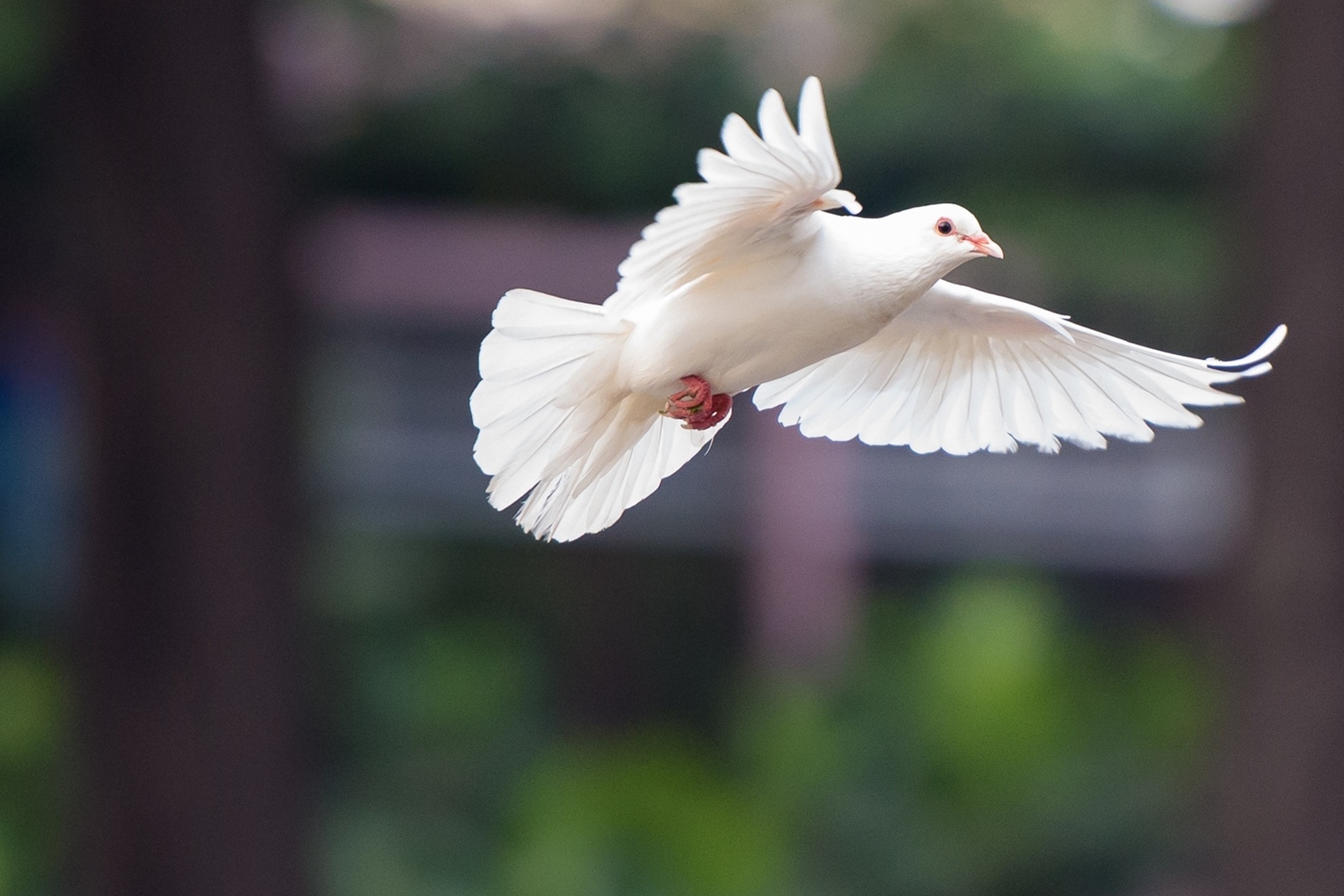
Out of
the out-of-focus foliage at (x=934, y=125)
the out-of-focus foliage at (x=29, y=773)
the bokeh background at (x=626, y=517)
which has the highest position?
the out-of-focus foliage at (x=934, y=125)

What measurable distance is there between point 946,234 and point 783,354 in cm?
21

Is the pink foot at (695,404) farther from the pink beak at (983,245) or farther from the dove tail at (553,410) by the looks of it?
the pink beak at (983,245)

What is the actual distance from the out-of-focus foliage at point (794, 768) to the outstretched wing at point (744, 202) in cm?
554

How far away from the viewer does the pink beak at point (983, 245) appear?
1.62 metres

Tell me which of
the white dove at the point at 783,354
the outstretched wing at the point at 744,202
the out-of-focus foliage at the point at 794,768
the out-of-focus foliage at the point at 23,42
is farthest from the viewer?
the out-of-focus foliage at the point at 23,42

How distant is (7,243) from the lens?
317 inches

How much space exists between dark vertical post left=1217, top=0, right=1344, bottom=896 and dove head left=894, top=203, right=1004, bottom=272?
12.2ft

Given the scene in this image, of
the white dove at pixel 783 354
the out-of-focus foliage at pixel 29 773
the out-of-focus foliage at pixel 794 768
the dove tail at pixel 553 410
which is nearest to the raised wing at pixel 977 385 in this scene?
the white dove at pixel 783 354

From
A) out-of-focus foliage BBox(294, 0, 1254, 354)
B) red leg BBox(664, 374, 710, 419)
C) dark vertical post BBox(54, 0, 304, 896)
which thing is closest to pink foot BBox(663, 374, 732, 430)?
red leg BBox(664, 374, 710, 419)

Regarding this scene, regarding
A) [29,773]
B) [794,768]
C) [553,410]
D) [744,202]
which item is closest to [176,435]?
[29,773]

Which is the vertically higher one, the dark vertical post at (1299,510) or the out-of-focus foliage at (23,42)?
the out-of-focus foliage at (23,42)

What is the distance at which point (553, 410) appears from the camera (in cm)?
191

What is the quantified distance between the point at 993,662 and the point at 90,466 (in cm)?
430

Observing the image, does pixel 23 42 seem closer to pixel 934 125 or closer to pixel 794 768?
pixel 934 125
